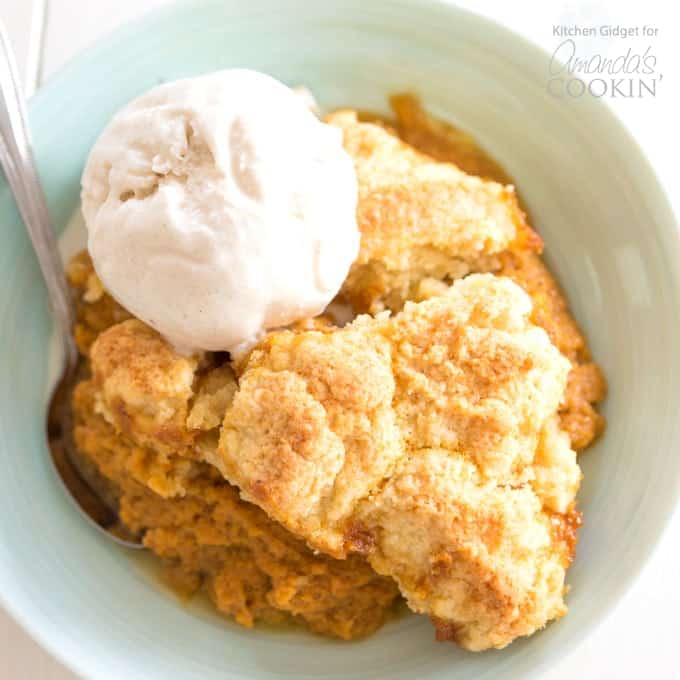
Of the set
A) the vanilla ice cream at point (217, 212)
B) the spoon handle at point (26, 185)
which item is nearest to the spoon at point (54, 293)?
the spoon handle at point (26, 185)

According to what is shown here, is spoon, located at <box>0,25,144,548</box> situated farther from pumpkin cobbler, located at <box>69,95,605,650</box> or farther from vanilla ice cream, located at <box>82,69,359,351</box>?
vanilla ice cream, located at <box>82,69,359,351</box>

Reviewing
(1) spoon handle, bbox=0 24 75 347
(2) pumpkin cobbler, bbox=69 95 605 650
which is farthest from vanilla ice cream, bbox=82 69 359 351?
(1) spoon handle, bbox=0 24 75 347

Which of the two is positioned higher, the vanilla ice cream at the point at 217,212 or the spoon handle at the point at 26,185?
the vanilla ice cream at the point at 217,212

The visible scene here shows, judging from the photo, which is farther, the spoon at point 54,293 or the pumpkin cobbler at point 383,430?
the spoon at point 54,293

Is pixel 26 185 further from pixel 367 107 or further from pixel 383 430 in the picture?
pixel 383 430

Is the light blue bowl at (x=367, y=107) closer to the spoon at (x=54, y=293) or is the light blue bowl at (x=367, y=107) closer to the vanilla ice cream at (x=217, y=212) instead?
the spoon at (x=54, y=293)
